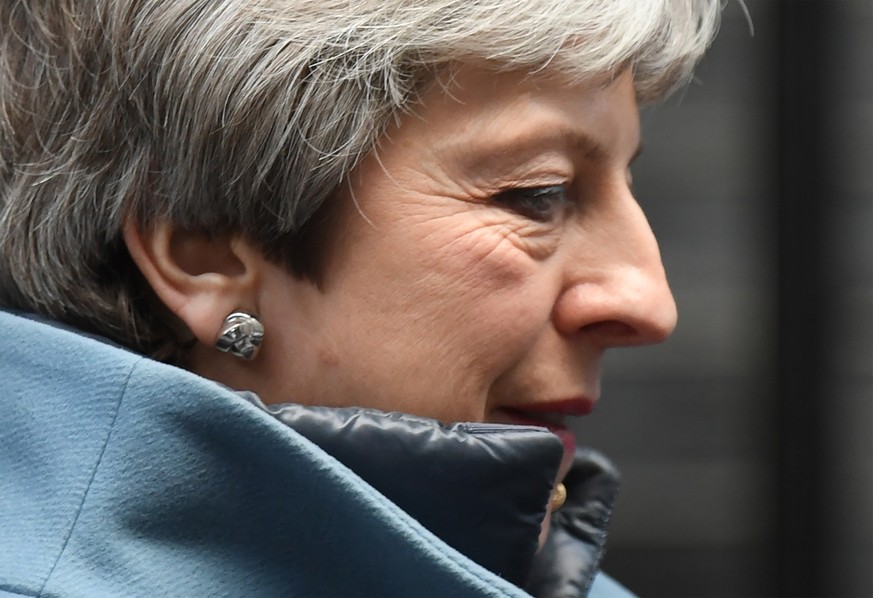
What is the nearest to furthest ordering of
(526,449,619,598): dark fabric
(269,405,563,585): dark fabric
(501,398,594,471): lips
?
(269,405,563,585): dark fabric
(501,398,594,471): lips
(526,449,619,598): dark fabric

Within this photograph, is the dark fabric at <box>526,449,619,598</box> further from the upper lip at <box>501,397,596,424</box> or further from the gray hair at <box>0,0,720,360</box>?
the gray hair at <box>0,0,720,360</box>

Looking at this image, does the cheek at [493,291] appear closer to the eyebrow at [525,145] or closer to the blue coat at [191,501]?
the eyebrow at [525,145]

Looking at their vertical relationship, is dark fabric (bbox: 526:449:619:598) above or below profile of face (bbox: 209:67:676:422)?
below

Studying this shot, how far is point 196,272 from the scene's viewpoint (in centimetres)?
155

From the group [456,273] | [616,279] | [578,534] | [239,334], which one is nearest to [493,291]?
[456,273]

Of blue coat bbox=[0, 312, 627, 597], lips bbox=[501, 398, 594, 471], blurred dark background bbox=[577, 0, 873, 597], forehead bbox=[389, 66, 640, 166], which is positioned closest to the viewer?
blue coat bbox=[0, 312, 627, 597]

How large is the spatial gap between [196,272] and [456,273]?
33 centimetres

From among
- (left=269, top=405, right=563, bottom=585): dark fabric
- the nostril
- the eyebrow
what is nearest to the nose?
the nostril

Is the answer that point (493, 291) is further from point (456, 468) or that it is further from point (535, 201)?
point (456, 468)

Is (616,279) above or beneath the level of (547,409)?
above

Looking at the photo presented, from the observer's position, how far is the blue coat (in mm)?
1256

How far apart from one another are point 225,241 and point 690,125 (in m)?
2.61

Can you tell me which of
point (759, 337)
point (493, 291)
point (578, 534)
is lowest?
point (578, 534)

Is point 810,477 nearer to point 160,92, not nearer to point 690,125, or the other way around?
point 690,125
